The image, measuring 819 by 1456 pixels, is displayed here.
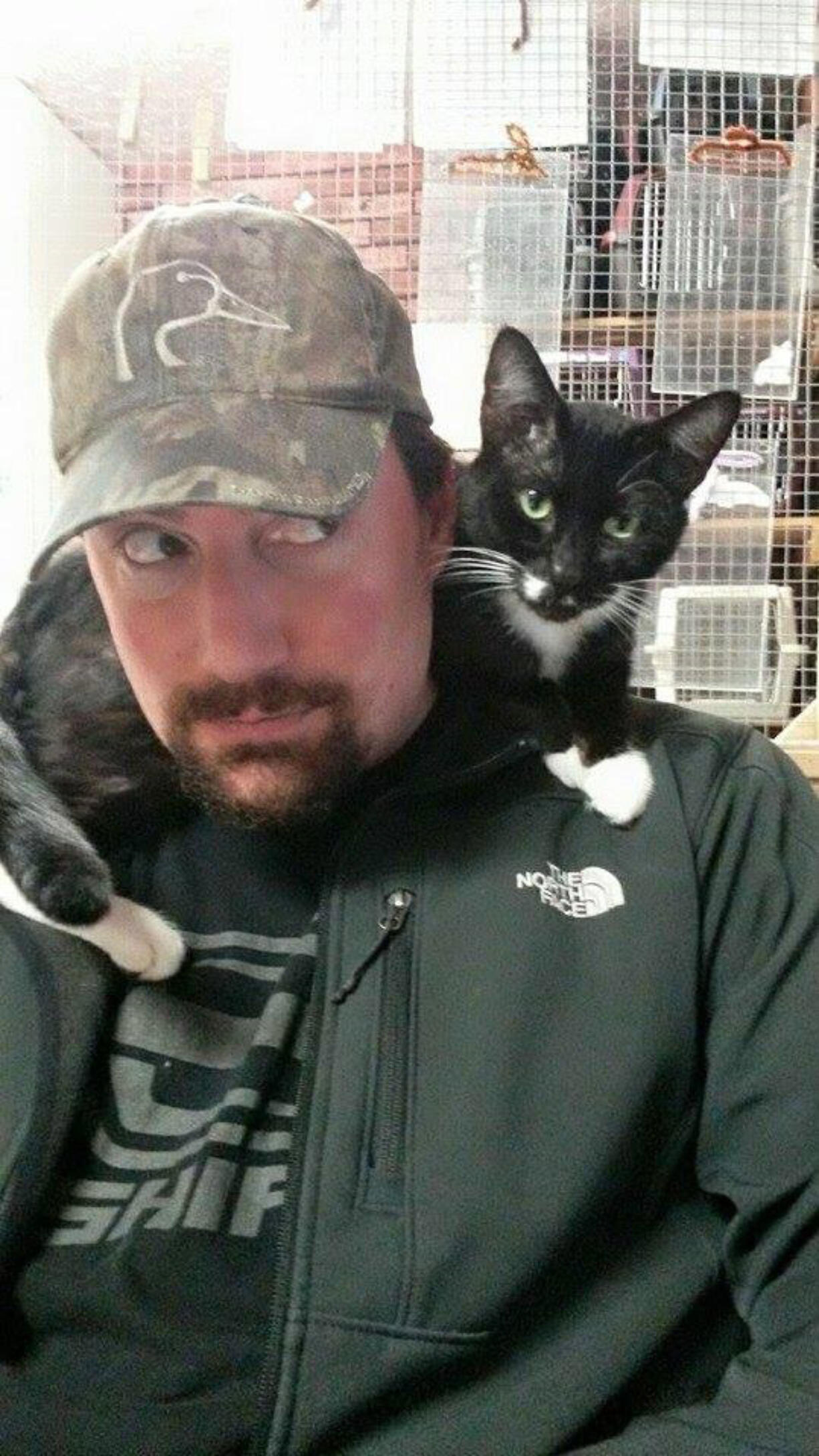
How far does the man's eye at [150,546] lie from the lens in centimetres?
93

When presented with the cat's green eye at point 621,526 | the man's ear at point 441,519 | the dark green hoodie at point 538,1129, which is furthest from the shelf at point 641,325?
the dark green hoodie at point 538,1129

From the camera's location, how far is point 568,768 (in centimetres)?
105

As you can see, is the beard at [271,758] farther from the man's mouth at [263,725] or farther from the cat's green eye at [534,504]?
the cat's green eye at [534,504]

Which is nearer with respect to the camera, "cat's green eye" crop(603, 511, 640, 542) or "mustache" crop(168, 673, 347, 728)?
"mustache" crop(168, 673, 347, 728)

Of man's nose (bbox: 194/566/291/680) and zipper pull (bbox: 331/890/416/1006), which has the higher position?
man's nose (bbox: 194/566/291/680)

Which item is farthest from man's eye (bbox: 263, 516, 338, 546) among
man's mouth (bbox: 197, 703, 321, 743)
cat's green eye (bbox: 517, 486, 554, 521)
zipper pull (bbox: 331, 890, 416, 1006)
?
cat's green eye (bbox: 517, 486, 554, 521)

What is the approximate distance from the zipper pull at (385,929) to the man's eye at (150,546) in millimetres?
296

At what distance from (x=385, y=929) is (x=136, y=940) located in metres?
0.19

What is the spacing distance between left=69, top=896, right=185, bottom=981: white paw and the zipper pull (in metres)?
0.14

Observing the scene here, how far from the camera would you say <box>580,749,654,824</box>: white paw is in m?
0.99

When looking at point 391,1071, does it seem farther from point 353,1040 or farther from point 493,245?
point 493,245

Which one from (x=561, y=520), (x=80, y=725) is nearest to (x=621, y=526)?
(x=561, y=520)

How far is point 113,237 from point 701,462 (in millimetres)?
852

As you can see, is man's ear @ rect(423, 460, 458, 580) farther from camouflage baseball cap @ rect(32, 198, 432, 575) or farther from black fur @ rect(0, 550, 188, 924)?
black fur @ rect(0, 550, 188, 924)
